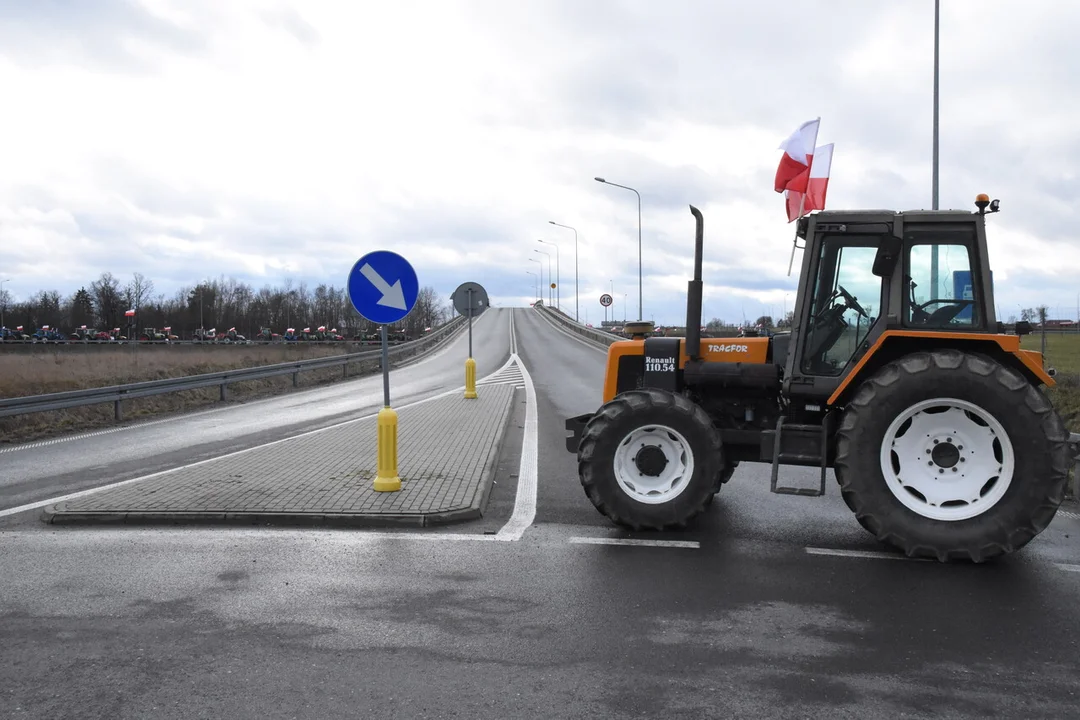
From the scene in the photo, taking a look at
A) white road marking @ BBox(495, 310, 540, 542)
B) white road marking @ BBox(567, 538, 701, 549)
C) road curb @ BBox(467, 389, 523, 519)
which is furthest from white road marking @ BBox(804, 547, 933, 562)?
road curb @ BBox(467, 389, 523, 519)

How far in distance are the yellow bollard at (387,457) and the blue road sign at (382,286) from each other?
958mm

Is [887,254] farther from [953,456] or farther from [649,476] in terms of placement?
[649,476]

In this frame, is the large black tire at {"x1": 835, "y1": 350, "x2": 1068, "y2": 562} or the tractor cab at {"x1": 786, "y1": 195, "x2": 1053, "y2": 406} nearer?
the large black tire at {"x1": 835, "y1": 350, "x2": 1068, "y2": 562}

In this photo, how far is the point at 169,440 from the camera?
1274cm

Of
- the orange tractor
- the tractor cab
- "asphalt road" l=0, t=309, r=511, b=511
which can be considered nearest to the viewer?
the orange tractor

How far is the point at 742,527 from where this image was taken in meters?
6.58

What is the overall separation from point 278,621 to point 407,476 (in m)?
4.01

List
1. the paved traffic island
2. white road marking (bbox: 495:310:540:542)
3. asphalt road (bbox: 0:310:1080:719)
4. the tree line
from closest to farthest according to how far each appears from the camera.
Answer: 1. asphalt road (bbox: 0:310:1080:719)
2. white road marking (bbox: 495:310:540:542)
3. the paved traffic island
4. the tree line

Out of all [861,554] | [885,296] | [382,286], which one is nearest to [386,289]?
[382,286]

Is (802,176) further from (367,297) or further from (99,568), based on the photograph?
(99,568)

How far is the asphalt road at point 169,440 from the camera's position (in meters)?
9.38

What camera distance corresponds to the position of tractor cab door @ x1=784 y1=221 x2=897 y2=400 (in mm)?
6086

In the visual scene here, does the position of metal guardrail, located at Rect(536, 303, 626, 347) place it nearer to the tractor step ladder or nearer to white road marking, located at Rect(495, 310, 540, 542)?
white road marking, located at Rect(495, 310, 540, 542)

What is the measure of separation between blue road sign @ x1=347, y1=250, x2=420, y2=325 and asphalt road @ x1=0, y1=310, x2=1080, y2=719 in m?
2.35
